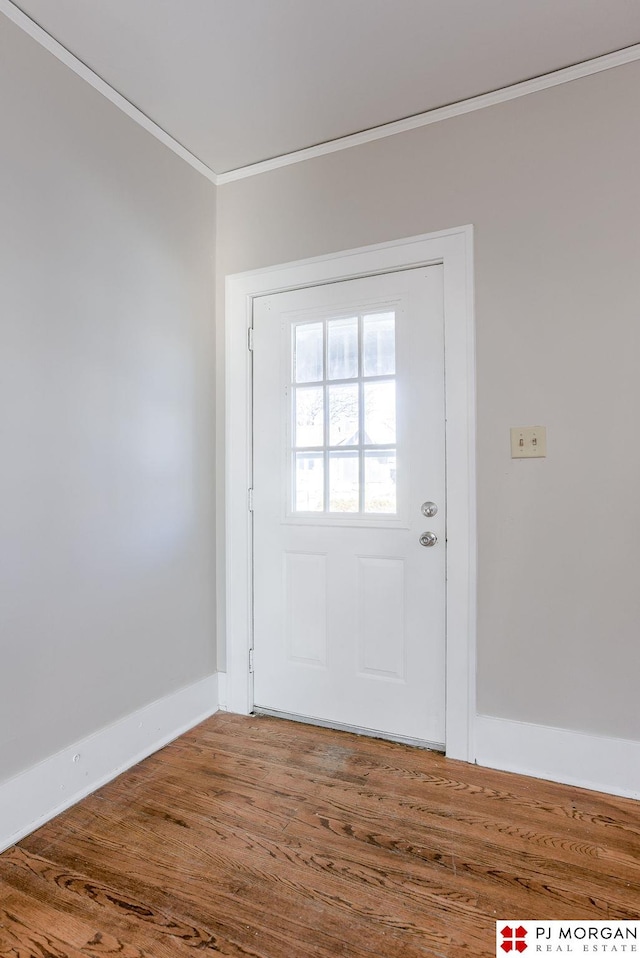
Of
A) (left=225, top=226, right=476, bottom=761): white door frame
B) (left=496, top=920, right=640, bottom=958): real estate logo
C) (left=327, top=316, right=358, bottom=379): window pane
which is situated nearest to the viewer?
(left=496, top=920, right=640, bottom=958): real estate logo

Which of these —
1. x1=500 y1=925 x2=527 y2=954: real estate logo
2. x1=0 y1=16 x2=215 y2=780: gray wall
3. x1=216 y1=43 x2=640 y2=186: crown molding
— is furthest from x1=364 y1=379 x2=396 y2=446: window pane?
x1=500 y1=925 x2=527 y2=954: real estate logo

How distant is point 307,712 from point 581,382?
5.98ft

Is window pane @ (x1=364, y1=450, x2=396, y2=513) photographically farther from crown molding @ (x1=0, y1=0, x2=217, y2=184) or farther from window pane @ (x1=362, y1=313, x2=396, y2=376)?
crown molding @ (x1=0, y1=0, x2=217, y2=184)

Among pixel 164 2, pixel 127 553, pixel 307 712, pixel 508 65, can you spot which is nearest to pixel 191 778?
pixel 307 712

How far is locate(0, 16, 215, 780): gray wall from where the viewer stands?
172 centimetres

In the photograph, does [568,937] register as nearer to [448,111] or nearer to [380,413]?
[380,413]

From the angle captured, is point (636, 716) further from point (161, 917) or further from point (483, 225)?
point (483, 225)

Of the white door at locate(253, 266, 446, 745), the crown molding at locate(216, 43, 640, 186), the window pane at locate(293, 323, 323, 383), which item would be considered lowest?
the white door at locate(253, 266, 446, 745)

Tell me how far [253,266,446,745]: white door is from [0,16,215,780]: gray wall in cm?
34

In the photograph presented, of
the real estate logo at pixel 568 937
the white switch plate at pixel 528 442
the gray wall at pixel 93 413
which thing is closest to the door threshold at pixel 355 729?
the gray wall at pixel 93 413

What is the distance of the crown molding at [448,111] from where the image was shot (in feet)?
6.27

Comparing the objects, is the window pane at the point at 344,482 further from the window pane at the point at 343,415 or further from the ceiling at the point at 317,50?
the ceiling at the point at 317,50

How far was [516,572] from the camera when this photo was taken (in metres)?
2.07

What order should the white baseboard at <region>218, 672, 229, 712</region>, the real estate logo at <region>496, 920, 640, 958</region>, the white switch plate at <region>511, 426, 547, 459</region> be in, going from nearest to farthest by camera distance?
the real estate logo at <region>496, 920, 640, 958</region> → the white switch plate at <region>511, 426, 547, 459</region> → the white baseboard at <region>218, 672, 229, 712</region>
